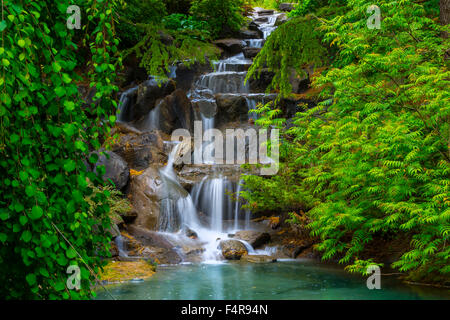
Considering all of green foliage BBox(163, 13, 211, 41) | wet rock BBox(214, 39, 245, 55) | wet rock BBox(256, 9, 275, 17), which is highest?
wet rock BBox(256, 9, 275, 17)

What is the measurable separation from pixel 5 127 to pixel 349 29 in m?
6.83

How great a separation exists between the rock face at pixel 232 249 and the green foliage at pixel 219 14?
16564 millimetres

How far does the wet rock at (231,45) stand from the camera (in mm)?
22922

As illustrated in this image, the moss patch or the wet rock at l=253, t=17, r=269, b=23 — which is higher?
the wet rock at l=253, t=17, r=269, b=23

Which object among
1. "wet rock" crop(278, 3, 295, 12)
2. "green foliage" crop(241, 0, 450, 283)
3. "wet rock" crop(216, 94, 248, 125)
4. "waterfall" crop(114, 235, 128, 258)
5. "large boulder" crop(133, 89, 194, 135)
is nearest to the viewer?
"green foliage" crop(241, 0, 450, 283)

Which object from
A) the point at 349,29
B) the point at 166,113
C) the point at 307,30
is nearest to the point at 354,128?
the point at 349,29

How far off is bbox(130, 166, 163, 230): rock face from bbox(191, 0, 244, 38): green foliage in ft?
45.1

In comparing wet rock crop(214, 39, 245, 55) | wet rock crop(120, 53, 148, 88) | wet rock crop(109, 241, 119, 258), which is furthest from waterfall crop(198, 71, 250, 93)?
wet rock crop(109, 241, 119, 258)

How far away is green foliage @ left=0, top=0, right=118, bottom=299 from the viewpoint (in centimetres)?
204

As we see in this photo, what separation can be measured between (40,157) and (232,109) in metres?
16.4

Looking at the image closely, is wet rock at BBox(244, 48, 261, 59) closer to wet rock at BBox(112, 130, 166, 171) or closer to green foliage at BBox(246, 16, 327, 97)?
wet rock at BBox(112, 130, 166, 171)

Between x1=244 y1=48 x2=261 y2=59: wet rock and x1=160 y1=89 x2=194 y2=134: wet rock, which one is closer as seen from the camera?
x1=160 y1=89 x2=194 y2=134: wet rock

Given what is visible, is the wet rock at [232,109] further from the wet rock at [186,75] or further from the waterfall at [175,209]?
the waterfall at [175,209]
